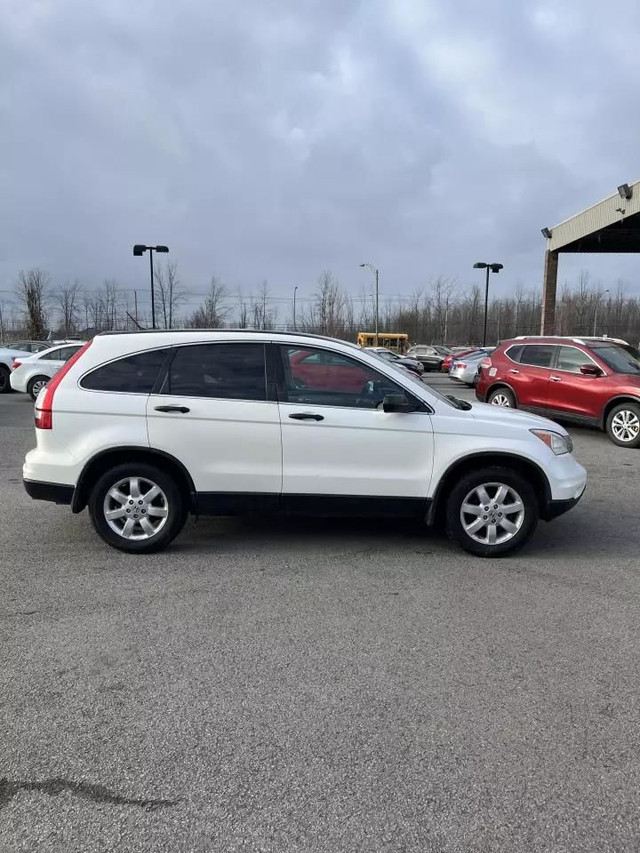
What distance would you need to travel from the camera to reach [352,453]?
507 cm

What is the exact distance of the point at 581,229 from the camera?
25172 mm

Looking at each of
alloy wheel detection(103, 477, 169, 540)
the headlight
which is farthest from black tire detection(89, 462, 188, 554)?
the headlight

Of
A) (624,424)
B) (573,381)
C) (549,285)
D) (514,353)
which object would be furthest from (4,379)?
(549,285)

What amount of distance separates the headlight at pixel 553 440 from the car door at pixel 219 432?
217 centimetres

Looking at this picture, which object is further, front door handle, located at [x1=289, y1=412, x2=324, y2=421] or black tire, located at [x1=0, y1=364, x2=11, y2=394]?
black tire, located at [x1=0, y1=364, x2=11, y2=394]

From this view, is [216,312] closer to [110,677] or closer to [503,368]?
[503,368]

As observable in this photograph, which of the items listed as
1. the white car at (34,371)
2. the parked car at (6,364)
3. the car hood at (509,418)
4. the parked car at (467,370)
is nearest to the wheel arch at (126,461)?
the car hood at (509,418)

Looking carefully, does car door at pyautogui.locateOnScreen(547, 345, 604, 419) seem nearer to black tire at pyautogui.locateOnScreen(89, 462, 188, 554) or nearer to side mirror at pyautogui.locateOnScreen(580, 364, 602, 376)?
side mirror at pyautogui.locateOnScreen(580, 364, 602, 376)

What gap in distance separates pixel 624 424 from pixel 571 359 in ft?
5.04

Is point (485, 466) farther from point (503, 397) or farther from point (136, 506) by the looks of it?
point (503, 397)

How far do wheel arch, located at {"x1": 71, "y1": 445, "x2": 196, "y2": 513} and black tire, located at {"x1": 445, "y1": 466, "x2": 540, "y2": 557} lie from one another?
213 cm

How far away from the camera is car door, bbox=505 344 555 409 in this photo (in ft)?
38.9

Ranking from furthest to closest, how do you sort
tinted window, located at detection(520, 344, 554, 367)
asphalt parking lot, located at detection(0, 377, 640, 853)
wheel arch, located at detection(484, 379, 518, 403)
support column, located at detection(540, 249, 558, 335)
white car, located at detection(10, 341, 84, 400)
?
support column, located at detection(540, 249, 558, 335)
white car, located at detection(10, 341, 84, 400)
wheel arch, located at detection(484, 379, 518, 403)
tinted window, located at detection(520, 344, 554, 367)
asphalt parking lot, located at detection(0, 377, 640, 853)

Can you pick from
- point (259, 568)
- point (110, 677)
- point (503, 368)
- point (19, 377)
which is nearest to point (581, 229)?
point (503, 368)
